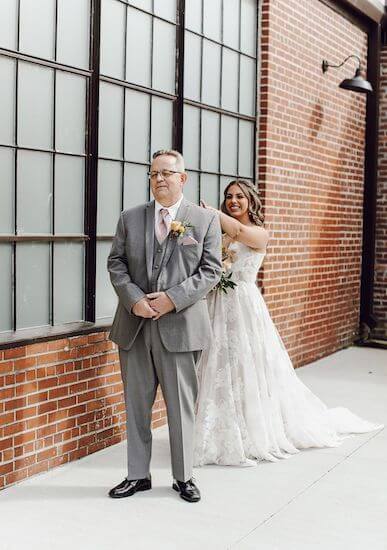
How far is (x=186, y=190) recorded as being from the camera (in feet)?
25.7

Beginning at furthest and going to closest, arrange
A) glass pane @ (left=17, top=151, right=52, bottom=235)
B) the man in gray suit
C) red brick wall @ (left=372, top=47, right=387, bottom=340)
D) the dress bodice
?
red brick wall @ (left=372, top=47, right=387, bottom=340) < the dress bodice < glass pane @ (left=17, top=151, right=52, bottom=235) < the man in gray suit

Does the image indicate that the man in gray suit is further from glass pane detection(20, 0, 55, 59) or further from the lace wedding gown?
glass pane detection(20, 0, 55, 59)

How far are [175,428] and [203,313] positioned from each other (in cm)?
68

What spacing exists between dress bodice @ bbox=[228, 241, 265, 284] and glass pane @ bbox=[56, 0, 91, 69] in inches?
63.4

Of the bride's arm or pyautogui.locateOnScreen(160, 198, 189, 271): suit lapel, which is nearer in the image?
pyautogui.locateOnScreen(160, 198, 189, 271): suit lapel

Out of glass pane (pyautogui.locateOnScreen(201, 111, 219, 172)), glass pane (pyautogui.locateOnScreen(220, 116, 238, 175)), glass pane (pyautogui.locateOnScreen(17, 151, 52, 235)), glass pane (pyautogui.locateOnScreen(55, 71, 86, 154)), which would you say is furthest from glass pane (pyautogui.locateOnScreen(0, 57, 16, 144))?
glass pane (pyautogui.locateOnScreen(220, 116, 238, 175))

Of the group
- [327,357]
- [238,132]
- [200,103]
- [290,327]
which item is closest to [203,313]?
[200,103]

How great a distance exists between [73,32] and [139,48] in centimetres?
89

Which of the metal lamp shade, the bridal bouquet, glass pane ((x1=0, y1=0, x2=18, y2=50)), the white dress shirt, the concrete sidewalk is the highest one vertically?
the metal lamp shade

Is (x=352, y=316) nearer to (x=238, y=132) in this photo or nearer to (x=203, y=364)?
(x=238, y=132)

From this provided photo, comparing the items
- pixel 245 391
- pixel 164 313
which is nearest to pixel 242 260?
pixel 245 391

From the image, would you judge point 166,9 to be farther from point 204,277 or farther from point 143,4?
point 204,277

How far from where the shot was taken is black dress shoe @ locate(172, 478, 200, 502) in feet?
17.2

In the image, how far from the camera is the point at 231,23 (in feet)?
27.9
